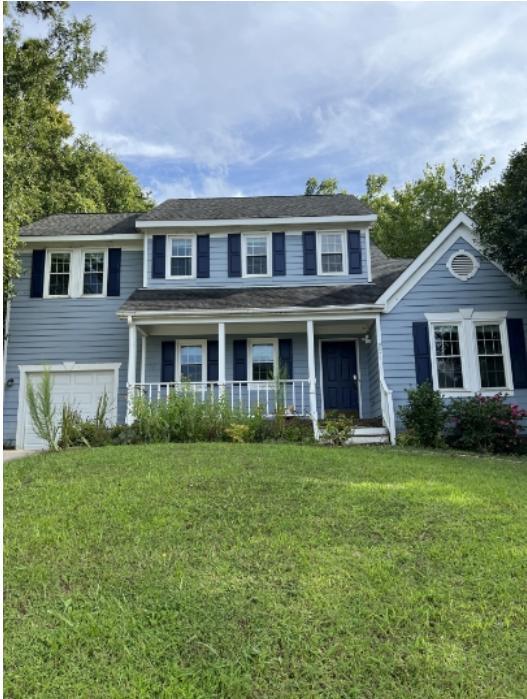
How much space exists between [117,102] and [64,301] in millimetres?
5790

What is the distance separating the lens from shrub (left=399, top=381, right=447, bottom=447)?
10.6 metres

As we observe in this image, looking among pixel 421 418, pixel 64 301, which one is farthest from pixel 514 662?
pixel 64 301

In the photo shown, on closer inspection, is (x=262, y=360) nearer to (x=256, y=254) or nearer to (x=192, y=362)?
(x=192, y=362)

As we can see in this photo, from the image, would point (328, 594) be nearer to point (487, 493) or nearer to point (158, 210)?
point (487, 493)

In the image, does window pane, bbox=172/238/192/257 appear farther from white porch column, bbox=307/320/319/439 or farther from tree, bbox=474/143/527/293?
tree, bbox=474/143/527/293

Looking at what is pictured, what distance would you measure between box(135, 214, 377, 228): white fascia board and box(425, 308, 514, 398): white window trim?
340 centimetres

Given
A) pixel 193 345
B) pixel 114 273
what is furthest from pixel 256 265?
pixel 114 273

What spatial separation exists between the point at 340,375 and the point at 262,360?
212 cm

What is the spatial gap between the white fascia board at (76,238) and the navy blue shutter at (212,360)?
3598 mm

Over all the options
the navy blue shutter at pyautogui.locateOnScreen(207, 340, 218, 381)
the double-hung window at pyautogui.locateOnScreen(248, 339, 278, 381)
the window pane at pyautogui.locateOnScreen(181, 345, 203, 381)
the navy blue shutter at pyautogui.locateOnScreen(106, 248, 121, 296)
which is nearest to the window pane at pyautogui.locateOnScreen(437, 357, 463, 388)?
the double-hung window at pyautogui.locateOnScreen(248, 339, 278, 381)

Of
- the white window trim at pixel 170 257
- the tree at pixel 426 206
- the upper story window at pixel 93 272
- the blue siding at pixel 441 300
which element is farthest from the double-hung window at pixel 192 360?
the tree at pixel 426 206

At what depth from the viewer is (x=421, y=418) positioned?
10.7 meters

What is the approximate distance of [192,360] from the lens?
13859 millimetres

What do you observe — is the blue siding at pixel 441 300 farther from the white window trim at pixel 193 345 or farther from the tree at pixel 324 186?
the tree at pixel 324 186
